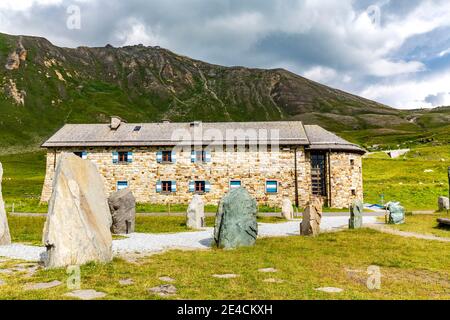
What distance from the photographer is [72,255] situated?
8633 mm

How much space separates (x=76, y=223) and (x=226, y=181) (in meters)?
26.2

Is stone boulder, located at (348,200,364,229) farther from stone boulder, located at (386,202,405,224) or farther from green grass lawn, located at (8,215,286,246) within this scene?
green grass lawn, located at (8,215,286,246)

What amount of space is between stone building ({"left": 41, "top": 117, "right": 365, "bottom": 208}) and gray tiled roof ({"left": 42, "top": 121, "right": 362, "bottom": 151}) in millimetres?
101

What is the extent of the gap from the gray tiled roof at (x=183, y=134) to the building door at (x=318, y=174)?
1.39 meters

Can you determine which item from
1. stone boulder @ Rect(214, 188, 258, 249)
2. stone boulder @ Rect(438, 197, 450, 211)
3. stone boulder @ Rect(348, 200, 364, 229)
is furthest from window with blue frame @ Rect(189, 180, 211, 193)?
stone boulder @ Rect(214, 188, 258, 249)

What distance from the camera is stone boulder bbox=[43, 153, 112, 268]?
8625mm

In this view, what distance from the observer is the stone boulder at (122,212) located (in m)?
17.1

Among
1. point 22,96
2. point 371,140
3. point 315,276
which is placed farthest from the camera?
point 22,96

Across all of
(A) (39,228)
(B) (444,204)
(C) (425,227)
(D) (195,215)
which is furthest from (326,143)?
(A) (39,228)

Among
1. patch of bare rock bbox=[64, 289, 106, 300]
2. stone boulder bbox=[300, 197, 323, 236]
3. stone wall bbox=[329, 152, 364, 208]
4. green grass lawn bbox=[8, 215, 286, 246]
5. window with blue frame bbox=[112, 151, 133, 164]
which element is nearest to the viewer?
patch of bare rock bbox=[64, 289, 106, 300]

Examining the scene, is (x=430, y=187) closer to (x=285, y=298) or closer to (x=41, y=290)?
(x=285, y=298)

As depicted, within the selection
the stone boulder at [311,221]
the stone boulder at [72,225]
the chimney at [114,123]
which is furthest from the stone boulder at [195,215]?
the chimney at [114,123]

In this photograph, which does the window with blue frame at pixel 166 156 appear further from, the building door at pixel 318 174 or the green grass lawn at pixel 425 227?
the green grass lawn at pixel 425 227
